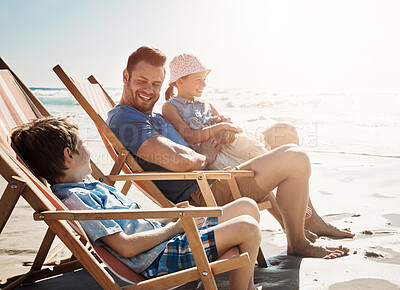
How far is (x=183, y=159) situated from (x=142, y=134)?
32 cm

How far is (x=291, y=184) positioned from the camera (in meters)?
2.66

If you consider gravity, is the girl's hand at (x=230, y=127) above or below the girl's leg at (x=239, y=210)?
above

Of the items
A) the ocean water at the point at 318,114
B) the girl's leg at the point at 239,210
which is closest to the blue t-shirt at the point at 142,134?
the girl's leg at the point at 239,210

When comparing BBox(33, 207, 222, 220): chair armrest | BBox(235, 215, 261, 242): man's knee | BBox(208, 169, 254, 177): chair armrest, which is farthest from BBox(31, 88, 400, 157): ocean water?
BBox(33, 207, 222, 220): chair armrest

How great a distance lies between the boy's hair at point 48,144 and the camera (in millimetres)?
1937

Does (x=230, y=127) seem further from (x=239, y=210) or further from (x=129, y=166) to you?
(x=239, y=210)

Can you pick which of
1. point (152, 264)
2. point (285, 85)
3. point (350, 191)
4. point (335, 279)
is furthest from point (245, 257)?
point (285, 85)

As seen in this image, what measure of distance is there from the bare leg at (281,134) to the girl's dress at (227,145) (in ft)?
0.41

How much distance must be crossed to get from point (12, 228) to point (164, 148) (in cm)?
181

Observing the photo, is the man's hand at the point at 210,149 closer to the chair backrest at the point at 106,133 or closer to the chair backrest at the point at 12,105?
the chair backrest at the point at 106,133

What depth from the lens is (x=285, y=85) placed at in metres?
20.7

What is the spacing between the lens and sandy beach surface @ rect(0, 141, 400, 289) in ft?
7.98

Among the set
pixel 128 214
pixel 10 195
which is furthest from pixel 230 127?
pixel 10 195

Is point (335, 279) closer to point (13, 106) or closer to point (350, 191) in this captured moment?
point (13, 106)
